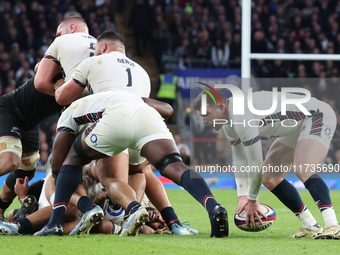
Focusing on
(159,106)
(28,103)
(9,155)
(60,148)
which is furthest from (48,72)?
(159,106)

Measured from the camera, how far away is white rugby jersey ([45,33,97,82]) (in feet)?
16.6

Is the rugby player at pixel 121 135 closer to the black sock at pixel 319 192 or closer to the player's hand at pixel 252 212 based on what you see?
the player's hand at pixel 252 212

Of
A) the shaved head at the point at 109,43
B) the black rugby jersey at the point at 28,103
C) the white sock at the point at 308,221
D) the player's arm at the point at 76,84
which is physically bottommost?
the white sock at the point at 308,221

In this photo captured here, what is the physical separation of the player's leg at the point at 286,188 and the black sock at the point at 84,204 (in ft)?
4.89

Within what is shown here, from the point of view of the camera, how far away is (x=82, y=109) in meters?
4.04

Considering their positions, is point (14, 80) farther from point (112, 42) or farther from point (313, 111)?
point (313, 111)

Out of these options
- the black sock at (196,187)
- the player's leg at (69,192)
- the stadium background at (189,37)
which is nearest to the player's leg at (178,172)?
the black sock at (196,187)

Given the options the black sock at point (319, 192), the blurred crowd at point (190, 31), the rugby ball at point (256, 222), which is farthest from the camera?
the blurred crowd at point (190, 31)

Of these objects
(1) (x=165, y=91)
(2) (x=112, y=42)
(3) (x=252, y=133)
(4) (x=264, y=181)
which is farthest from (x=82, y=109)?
(1) (x=165, y=91)

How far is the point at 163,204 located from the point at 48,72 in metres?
1.79

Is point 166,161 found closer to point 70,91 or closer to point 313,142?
point 70,91

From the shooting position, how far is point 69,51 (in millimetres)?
5062

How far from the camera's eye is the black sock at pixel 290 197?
4508mm

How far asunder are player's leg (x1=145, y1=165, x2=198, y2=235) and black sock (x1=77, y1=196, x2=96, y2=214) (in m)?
0.72
